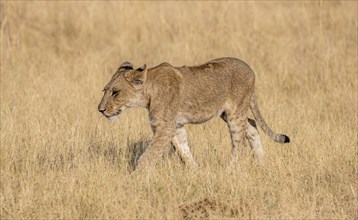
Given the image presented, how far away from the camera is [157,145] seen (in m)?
5.96

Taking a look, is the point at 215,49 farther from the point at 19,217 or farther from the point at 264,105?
the point at 19,217

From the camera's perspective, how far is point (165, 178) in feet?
18.9

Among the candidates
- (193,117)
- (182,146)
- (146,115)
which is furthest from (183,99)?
(146,115)

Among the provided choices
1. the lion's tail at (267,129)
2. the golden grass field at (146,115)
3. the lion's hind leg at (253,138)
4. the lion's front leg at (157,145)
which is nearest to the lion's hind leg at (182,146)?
the golden grass field at (146,115)

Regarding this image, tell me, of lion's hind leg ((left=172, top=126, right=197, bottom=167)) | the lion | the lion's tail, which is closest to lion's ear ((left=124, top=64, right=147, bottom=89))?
the lion

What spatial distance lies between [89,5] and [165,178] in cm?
708

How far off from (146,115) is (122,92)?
1.99 m

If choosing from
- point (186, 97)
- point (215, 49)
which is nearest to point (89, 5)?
point (215, 49)

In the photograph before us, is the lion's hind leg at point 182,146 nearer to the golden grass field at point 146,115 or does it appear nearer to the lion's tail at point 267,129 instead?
the golden grass field at point 146,115

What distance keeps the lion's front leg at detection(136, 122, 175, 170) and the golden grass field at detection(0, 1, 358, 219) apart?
15cm

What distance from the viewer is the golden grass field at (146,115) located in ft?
17.4

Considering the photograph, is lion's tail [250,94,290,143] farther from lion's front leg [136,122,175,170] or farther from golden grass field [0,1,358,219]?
lion's front leg [136,122,175,170]

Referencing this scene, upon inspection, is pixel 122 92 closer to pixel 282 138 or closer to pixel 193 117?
pixel 193 117

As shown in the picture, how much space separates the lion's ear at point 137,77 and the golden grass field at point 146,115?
25.6 inches
